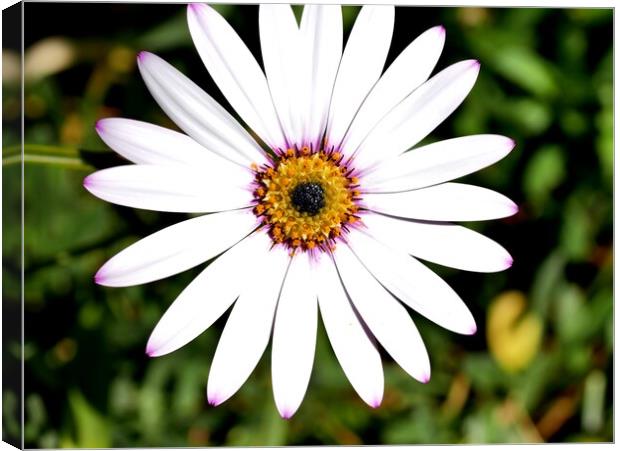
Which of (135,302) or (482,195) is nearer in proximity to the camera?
(482,195)

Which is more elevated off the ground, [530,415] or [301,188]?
[301,188]

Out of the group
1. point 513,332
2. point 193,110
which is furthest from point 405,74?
point 513,332

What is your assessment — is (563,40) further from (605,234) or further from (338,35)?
(338,35)

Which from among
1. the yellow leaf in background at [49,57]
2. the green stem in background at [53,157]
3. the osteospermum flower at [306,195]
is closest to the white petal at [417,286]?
the osteospermum flower at [306,195]

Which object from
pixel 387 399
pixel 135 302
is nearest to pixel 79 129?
pixel 135 302

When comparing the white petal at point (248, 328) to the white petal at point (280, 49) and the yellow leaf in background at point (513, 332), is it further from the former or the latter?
the yellow leaf in background at point (513, 332)

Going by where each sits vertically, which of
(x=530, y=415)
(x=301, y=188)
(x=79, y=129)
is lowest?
(x=530, y=415)

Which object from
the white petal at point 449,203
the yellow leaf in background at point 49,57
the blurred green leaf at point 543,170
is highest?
the yellow leaf in background at point 49,57
